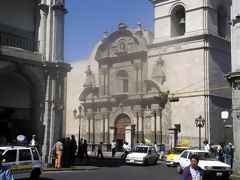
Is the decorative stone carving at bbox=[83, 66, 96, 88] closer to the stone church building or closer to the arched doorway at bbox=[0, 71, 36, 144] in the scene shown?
the stone church building

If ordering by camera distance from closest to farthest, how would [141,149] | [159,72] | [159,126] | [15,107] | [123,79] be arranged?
[15,107], [141,149], [159,126], [159,72], [123,79]

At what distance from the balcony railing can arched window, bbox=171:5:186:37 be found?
18680 mm

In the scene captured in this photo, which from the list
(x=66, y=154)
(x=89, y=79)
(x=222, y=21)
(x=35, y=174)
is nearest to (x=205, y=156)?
(x=66, y=154)

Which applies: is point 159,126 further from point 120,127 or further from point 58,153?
point 58,153

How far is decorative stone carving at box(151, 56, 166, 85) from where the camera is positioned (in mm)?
37031

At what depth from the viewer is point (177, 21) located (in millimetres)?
38000

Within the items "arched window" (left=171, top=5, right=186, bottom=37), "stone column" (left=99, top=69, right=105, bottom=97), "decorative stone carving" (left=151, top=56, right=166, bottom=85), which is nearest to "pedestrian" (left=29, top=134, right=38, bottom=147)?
"decorative stone carving" (left=151, top=56, right=166, bottom=85)

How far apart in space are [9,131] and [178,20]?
2264 cm

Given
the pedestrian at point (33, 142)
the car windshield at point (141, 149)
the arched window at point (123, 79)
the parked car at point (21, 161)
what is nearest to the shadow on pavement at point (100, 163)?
the car windshield at point (141, 149)

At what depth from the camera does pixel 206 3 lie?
115 feet

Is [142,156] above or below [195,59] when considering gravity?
below

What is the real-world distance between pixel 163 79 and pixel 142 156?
46.0 ft

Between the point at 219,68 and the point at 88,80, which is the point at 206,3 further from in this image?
the point at 88,80

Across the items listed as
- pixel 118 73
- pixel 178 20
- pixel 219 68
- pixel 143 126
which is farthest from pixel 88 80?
pixel 219 68
